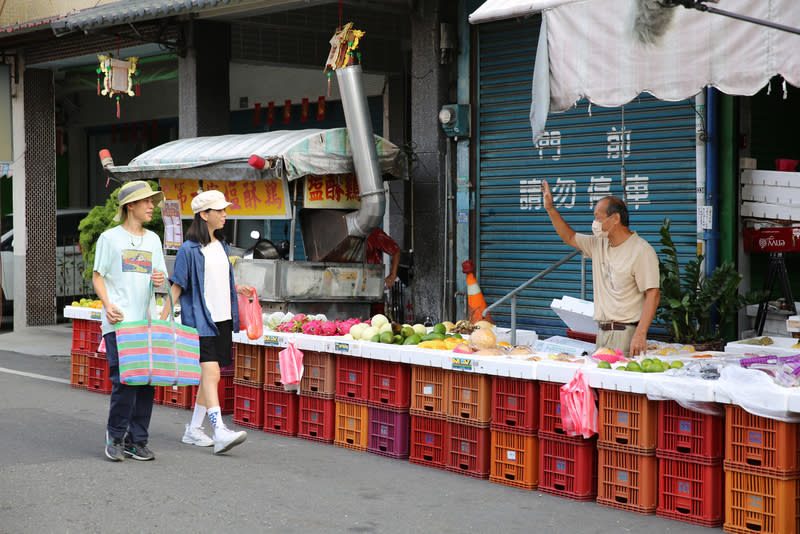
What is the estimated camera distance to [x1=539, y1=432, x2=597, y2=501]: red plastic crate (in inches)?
263

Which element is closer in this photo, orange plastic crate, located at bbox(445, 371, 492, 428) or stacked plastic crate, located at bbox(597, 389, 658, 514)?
stacked plastic crate, located at bbox(597, 389, 658, 514)

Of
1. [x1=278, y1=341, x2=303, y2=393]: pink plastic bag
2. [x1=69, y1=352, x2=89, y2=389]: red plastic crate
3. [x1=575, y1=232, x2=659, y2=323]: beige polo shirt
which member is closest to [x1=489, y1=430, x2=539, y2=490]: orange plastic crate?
[x1=575, y1=232, x2=659, y2=323]: beige polo shirt

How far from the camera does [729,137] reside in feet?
32.1

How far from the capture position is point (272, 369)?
896 cm

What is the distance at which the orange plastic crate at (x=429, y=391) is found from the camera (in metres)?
7.57

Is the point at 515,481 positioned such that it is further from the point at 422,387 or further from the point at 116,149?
the point at 116,149

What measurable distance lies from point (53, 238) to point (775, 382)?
15629mm

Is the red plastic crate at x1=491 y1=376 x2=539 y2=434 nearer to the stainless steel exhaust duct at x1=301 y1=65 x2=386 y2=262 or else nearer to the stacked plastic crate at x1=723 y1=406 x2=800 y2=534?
the stacked plastic crate at x1=723 y1=406 x2=800 y2=534

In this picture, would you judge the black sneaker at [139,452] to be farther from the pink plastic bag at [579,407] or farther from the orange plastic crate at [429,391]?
the pink plastic bag at [579,407]

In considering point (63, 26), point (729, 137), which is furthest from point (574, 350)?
point (63, 26)

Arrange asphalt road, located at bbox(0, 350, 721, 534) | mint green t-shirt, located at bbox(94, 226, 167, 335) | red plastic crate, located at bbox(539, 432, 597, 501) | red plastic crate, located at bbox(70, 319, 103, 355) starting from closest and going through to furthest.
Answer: asphalt road, located at bbox(0, 350, 721, 534)
red plastic crate, located at bbox(539, 432, 597, 501)
mint green t-shirt, located at bbox(94, 226, 167, 335)
red plastic crate, located at bbox(70, 319, 103, 355)

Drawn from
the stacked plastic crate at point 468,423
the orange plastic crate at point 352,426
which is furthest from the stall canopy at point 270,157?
the stacked plastic crate at point 468,423

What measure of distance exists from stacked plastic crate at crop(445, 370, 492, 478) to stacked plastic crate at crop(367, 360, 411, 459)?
1.56 feet

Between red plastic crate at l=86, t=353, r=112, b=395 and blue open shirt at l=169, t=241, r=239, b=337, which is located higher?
blue open shirt at l=169, t=241, r=239, b=337
